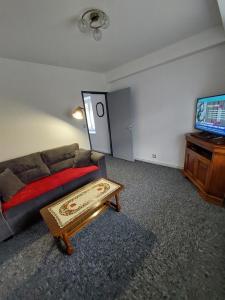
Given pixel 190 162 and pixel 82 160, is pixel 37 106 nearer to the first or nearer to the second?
pixel 82 160

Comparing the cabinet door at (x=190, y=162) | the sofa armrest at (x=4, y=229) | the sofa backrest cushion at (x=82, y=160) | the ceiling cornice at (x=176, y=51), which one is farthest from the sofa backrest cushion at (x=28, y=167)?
the ceiling cornice at (x=176, y=51)

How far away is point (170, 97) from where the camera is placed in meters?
2.85

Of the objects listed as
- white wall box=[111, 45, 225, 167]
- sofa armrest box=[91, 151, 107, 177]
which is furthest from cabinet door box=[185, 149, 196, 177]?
sofa armrest box=[91, 151, 107, 177]

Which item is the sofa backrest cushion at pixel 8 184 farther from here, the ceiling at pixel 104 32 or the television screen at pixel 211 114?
the television screen at pixel 211 114

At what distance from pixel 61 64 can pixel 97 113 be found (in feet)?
6.24

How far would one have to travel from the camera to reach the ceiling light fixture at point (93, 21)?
4.85 ft

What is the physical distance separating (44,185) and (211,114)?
2.79 m

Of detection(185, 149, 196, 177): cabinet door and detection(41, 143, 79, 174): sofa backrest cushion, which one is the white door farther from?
detection(185, 149, 196, 177): cabinet door

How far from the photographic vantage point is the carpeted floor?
1146 millimetres

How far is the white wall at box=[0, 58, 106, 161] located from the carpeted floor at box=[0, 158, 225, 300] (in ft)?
5.04

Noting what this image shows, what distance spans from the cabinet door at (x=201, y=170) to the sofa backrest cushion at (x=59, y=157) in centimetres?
231

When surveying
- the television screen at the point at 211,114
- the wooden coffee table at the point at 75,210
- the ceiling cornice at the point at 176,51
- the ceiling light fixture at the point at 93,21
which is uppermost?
the ceiling light fixture at the point at 93,21

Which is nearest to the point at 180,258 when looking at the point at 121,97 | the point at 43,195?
the point at 43,195

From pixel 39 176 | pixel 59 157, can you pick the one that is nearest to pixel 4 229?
pixel 39 176
